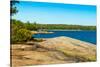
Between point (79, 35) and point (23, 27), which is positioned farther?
point (79, 35)

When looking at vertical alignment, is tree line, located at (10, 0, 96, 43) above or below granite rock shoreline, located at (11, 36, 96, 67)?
above

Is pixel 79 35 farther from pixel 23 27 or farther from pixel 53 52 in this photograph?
pixel 23 27

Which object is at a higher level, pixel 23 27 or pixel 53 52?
pixel 23 27

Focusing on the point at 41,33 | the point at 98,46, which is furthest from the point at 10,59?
the point at 98,46

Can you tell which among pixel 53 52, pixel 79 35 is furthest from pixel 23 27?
pixel 79 35

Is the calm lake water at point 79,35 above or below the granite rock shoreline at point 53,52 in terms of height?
above

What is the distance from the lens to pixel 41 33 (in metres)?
2.41

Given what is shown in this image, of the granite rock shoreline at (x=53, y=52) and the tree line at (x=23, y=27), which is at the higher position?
the tree line at (x=23, y=27)

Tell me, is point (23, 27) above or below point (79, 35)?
above

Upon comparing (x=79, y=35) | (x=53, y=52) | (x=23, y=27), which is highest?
(x=23, y=27)

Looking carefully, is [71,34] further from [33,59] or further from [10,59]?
[10,59]

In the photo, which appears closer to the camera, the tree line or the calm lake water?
the tree line

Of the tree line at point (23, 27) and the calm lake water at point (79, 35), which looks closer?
the tree line at point (23, 27)
